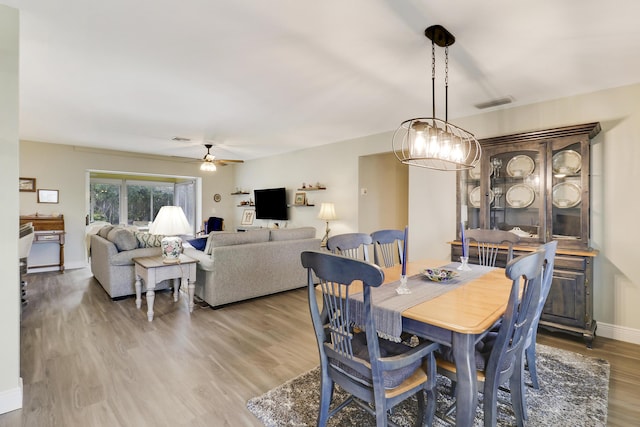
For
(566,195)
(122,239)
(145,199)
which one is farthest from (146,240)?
(145,199)

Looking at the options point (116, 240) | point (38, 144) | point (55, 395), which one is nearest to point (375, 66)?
point (55, 395)

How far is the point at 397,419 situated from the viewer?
74.0 inches

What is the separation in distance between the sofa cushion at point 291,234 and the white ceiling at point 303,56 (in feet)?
5.18

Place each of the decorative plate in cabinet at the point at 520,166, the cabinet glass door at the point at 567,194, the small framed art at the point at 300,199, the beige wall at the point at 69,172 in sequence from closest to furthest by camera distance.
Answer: the cabinet glass door at the point at 567,194, the decorative plate in cabinet at the point at 520,166, the beige wall at the point at 69,172, the small framed art at the point at 300,199

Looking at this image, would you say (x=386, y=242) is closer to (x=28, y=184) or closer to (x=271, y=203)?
(x=271, y=203)

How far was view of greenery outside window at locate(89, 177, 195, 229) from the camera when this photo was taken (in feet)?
27.1

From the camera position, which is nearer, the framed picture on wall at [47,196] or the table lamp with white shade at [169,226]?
the table lamp with white shade at [169,226]

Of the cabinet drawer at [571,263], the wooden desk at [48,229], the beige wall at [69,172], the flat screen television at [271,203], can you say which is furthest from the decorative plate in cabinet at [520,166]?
the wooden desk at [48,229]

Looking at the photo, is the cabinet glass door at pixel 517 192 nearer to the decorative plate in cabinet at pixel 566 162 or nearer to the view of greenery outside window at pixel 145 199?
the decorative plate in cabinet at pixel 566 162

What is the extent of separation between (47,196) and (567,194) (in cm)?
831

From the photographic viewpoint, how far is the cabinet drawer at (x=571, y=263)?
291 cm

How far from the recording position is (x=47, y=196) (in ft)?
19.9

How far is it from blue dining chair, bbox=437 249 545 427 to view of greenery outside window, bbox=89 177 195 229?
8.14m

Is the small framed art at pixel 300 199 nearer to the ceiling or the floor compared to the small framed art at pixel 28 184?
nearer to the floor
